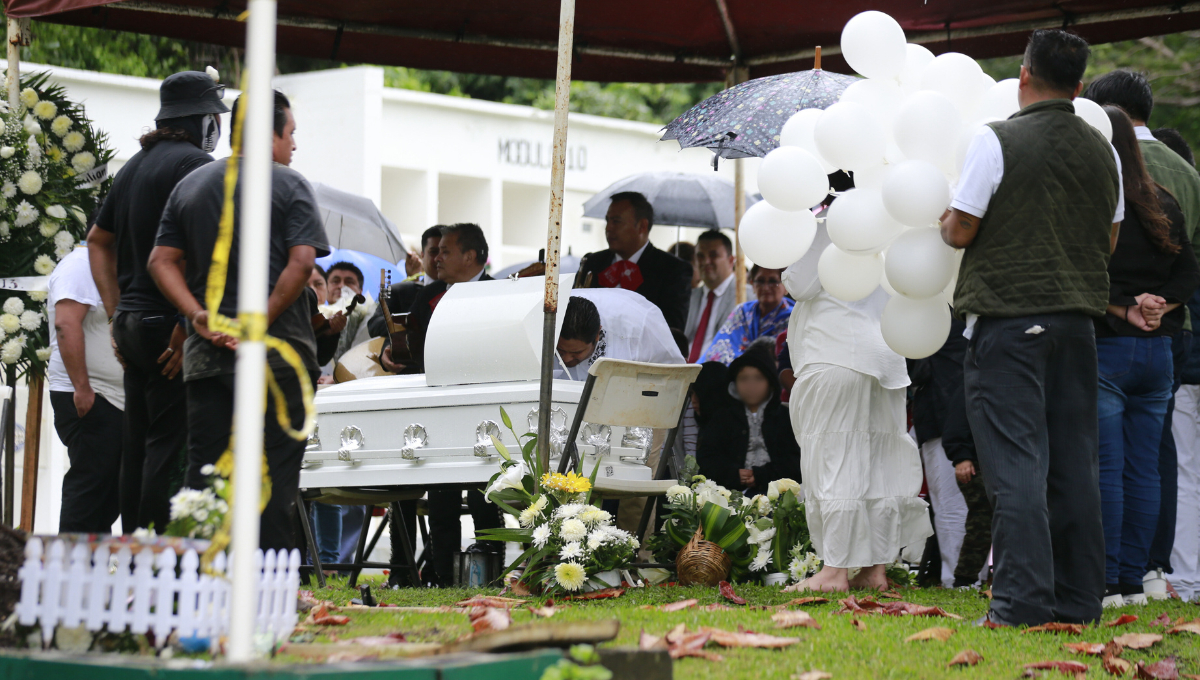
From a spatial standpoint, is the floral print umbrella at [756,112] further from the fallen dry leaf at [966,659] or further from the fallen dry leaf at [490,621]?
the fallen dry leaf at [966,659]

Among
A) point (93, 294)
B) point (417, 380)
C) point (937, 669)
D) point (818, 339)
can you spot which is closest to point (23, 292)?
point (93, 294)

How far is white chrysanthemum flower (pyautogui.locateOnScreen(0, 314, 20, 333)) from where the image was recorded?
6730 millimetres

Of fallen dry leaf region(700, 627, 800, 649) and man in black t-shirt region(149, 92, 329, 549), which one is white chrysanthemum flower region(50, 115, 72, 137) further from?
fallen dry leaf region(700, 627, 800, 649)

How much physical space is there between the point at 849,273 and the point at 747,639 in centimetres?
198

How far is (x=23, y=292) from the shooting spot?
6.89 meters

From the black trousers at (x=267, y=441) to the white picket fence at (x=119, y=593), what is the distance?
1255 mm

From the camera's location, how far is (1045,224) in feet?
13.8

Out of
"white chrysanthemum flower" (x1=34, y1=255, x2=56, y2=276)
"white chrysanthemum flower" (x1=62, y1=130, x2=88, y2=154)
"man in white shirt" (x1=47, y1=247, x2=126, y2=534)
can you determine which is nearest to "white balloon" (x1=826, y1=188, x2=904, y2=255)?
"man in white shirt" (x1=47, y1=247, x2=126, y2=534)

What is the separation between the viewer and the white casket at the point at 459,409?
18.6 feet

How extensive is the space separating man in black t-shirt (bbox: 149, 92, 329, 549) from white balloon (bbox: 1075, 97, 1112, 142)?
2.85 m

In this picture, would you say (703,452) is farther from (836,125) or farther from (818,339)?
(836,125)

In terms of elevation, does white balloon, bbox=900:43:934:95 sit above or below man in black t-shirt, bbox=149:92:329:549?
above

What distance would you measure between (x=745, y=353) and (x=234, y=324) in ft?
16.2

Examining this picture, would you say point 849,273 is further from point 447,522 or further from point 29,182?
point 29,182
